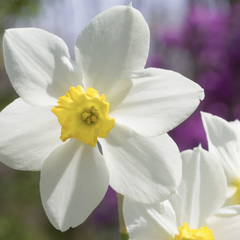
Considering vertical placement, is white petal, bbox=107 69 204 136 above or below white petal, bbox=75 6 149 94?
below

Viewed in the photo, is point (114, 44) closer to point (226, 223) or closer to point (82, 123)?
point (82, 123)

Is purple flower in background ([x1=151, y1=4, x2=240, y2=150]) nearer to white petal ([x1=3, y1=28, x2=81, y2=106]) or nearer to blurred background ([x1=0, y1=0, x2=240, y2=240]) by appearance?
blurred background ([x1=0, y1=0, x2=240, y2=240])

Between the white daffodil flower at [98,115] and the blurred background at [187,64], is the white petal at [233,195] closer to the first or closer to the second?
the white daffodil flower at [98,115]

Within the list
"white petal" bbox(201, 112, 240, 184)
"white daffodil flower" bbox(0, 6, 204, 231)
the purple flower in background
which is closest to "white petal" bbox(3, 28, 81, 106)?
"white daffodil flower" bbox(0, 6, 204, 231)

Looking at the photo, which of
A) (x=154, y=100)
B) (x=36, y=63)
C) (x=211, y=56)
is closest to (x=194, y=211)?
(x=154, y=100)

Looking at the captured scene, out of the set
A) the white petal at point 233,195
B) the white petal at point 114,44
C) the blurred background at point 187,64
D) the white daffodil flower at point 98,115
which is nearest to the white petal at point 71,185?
the white daffodil flower at point 98,115
